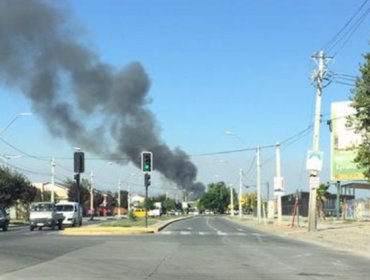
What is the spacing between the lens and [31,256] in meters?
19.9

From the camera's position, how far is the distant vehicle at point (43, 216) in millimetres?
44188

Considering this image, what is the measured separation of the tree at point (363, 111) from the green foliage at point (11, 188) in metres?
48.1

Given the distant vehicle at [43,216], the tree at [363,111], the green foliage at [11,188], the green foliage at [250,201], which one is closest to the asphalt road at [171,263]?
the tree at [363,111]

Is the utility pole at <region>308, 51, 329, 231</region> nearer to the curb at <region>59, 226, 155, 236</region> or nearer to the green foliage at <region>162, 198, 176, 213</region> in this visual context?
the curb at <region>59, 226, 155, 236</region>

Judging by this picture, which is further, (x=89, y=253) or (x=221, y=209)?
(x=221, y=209)

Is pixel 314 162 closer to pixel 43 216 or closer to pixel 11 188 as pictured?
pixel 43 216

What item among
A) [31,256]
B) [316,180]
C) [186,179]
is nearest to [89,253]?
[31,256]

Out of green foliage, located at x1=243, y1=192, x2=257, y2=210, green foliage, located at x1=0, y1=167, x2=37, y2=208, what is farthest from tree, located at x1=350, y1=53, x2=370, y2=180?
green foliage, located at x1=243, y1=192, x2=257, y2=210

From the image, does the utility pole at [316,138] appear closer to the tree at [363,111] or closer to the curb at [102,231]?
the curb at [102,231]

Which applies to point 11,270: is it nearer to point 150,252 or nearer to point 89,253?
point 89,253

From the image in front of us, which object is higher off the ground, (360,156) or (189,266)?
(360,156)

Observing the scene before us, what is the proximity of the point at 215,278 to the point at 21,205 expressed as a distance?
80.2 m

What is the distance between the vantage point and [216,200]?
19125cm

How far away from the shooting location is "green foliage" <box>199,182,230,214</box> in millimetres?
189500
